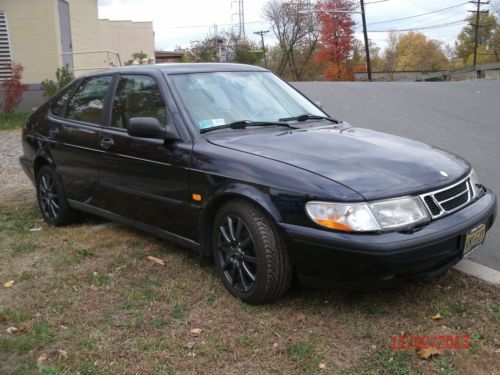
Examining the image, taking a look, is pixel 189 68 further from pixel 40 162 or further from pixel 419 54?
pixel 419 54

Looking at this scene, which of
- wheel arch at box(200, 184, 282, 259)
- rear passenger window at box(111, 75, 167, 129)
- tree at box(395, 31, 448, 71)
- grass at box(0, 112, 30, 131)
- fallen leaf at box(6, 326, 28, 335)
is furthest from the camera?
tree at box(395, 31, 448, 71)

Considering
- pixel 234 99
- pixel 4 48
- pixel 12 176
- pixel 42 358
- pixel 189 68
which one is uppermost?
pixel 4 48

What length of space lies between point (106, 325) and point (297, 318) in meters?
1.18

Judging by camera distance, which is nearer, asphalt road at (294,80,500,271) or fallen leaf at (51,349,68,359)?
fallen leaf at (51,349,68,359)

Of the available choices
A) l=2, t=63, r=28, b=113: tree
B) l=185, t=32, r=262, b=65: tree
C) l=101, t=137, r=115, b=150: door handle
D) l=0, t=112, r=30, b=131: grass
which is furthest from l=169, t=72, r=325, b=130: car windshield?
l=185, t=32, r=262, b=65: tree

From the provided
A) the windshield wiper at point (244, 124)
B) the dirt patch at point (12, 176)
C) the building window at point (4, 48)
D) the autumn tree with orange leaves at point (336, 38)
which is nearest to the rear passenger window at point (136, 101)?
the windshield wiper at point (244, 124)

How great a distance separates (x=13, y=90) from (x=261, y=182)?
14.6 meters

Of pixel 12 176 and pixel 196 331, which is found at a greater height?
pixel 12 176

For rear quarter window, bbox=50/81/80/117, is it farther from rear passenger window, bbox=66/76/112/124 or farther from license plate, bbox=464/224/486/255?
license plate, bbox=464/224/486/255

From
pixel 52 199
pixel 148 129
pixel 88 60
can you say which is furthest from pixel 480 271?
pixel 88 60

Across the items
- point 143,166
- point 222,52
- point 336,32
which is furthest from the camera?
point 336,32

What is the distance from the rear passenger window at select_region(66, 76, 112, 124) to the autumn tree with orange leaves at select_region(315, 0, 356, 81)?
5095 cm

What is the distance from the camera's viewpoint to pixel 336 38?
5522cm

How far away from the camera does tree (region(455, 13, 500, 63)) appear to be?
71.2 meters
